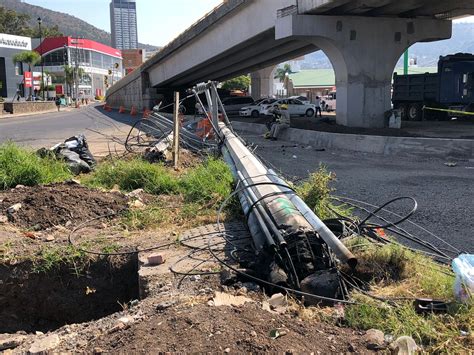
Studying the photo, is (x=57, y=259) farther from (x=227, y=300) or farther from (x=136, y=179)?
(x=136, y=179)

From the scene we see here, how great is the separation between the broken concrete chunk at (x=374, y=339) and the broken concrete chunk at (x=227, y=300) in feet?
3.25

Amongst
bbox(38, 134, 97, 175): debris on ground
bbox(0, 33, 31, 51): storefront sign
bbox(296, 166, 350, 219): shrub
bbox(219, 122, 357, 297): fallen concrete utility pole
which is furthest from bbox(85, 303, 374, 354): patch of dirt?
bbox(0, 33, 31, 51): storefront sign

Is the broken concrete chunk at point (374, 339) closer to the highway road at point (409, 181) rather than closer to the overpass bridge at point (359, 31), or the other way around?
the highway road at point (409, 181)

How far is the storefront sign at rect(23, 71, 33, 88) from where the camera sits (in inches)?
3367

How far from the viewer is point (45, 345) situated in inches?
151

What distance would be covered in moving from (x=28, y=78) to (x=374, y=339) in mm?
92159

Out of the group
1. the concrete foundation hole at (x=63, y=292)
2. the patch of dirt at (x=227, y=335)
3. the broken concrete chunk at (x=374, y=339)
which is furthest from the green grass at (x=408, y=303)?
the concrete foundation hole at (x=63, y=292)

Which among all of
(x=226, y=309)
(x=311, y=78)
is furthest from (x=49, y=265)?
→ (x=311, y=78)

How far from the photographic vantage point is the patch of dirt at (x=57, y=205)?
7281 millimetres

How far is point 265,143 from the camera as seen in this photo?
20.7 m

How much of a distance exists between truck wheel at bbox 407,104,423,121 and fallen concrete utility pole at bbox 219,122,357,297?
26.8 m

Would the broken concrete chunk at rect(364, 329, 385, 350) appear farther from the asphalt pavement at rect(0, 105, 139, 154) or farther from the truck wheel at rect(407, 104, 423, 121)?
the truck wheel at rect(407, 104, 423, 121)

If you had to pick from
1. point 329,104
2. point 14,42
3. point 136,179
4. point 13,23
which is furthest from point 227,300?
point 13,23

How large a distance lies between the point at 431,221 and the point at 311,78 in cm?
12191
